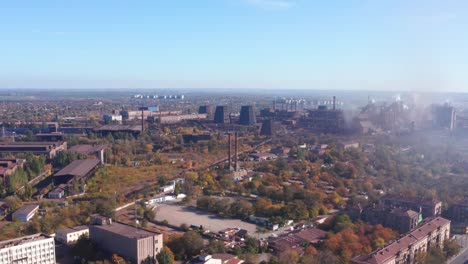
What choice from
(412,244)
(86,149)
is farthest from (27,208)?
(412,244)

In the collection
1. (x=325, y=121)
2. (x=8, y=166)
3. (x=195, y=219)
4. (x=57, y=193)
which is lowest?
(x=195, y=219)

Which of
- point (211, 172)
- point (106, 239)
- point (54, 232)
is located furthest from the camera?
point (211, 172)

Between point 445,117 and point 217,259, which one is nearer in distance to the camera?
point 217,259

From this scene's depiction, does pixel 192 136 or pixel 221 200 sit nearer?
pixel 221 200

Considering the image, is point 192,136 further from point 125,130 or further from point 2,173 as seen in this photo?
point 2,173

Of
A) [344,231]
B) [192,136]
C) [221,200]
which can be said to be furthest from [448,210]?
[192,136]

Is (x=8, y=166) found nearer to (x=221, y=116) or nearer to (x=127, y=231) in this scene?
(x=127, y=231)

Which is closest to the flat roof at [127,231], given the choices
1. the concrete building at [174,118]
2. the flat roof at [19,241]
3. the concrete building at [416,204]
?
the flat roof at [19,241]
